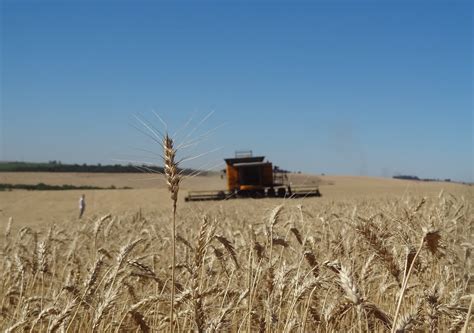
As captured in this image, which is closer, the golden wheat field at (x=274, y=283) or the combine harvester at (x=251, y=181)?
the golden wheat field at (x=274, y=283)

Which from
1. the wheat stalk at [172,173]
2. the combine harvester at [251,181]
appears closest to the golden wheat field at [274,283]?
the wheat stalk at [172,173]

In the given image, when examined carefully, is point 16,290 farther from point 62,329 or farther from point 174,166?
point 174,166

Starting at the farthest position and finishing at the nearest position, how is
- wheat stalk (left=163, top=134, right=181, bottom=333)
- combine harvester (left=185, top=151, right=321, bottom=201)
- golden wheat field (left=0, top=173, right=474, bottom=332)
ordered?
1. combine harvester (left=185, top=151, right=321, bottom=201)
2. golden wheat field (left=0, top=173, right=474, bottom=332)
3. wheat stalk (left=163, top=134, right=181, bottom=333)

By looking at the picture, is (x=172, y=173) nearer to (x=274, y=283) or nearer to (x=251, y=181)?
(x=274, y=283)

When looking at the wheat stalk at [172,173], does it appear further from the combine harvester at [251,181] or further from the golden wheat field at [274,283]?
the combine harvester at [251,181]

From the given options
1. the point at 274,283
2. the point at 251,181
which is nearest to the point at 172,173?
the point at 274,283

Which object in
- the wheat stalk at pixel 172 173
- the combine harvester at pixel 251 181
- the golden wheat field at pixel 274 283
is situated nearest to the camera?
the wheat stalk at pixel 172 173

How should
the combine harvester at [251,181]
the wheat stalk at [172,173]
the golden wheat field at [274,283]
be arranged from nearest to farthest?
the wheat stalk at [172,173] < the golden wheat field at [274,283] < the combine harvester at [251,181]

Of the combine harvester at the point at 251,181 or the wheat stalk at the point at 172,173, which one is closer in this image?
the wheat stalk at the point at 172,173

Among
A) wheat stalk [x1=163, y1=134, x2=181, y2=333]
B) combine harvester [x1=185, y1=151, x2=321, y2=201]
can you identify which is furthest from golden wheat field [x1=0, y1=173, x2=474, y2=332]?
combine harvester [x1=185, y1=151, x2=321, y2=201]

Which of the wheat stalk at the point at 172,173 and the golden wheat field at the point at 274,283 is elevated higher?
the wheat stalk at the point at 172,173

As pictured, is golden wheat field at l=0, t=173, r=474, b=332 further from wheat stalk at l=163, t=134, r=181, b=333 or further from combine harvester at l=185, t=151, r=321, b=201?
combine harvester at l=185, t=151, r=321, b=201

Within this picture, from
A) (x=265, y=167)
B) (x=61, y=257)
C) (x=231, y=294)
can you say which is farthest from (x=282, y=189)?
(x=231, y=294)

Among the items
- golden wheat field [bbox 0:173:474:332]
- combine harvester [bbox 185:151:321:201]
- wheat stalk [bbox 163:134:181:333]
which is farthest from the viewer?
combine harvester [bbox 185:151:321:201]
